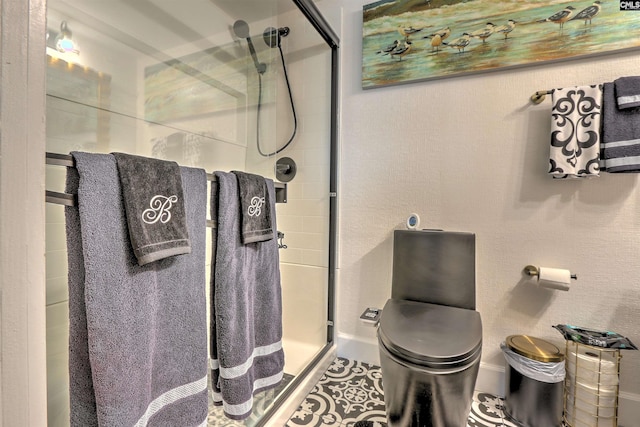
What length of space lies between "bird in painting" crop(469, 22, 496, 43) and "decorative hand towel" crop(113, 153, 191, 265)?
1578mm

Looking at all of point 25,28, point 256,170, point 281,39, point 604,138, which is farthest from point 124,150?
Answer: point 604,138

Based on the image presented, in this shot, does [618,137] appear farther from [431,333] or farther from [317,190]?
[317,190]

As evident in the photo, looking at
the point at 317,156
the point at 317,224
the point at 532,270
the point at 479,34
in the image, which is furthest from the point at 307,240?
the point at 479,34

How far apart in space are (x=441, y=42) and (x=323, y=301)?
160 cm

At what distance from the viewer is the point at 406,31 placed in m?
1.57

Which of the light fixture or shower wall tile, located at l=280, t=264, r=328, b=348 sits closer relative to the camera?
the light fixture

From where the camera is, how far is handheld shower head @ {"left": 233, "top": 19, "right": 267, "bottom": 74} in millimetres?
1541

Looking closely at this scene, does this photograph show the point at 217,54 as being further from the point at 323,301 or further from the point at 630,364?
the point at 630,364

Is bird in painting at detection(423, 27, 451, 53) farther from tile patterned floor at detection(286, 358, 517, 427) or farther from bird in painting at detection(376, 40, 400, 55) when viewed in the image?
tile patterned floor at detection(286, 358, 517, 427)

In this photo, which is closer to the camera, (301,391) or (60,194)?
(60,194)

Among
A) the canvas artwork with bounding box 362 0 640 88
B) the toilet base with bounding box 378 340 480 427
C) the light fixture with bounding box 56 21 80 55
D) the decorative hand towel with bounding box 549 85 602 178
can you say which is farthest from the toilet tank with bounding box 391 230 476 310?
the light fixture with bounding box 56 21 80 55

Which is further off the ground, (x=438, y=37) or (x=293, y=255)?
(x=438, y=37)

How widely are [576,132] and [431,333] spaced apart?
3.50 feet

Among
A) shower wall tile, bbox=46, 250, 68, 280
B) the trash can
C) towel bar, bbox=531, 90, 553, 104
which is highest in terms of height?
towel bar, bbox=531, 90, 553, 104
